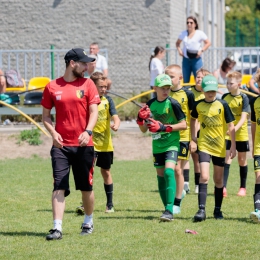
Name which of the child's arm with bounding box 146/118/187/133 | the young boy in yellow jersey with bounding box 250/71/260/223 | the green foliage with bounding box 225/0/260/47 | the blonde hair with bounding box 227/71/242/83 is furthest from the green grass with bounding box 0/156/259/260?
the green foliage with bounding box 225/0/260/47

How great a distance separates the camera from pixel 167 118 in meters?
9.44

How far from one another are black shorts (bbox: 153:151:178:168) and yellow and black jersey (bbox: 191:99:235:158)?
37 cm

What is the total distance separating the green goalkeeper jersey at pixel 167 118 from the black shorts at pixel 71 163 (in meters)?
1.43

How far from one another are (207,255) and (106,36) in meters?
20.8

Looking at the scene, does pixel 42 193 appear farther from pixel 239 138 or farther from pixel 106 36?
pixel 106 36

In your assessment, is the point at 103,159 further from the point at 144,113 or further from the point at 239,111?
the point at 239,111

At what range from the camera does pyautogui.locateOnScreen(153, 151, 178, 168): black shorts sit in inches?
369

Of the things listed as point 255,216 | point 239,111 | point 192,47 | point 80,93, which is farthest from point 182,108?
point 192,47

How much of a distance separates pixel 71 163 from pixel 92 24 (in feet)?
64.9

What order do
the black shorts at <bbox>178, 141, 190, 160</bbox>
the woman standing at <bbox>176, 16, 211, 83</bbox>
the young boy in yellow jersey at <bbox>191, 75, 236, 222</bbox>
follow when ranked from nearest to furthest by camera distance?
1. the young boy in yellow jersey at <bbox>191, 75, 236, 222</bbox>
2. the black shorts at <bbox>178, 141, 190, 160</bbox>
3. the woman standing at <bbox>176, 16, 211, 83</bbox>

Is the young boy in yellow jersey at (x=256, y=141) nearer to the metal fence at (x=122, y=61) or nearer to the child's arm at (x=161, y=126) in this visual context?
the child's arm at (x=161, y=126)

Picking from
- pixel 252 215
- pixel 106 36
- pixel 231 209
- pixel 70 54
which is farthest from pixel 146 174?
pixel 106 36

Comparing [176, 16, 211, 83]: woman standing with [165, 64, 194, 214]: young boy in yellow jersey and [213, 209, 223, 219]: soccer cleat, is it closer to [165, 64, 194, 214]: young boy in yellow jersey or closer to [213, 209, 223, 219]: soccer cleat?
[165, 64, 194, 214]: young boy in yellow jersey

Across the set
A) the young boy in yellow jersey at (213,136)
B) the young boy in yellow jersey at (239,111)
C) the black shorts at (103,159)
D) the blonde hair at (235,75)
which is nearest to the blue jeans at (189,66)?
the young boy in yellow jersey at (239,111)
